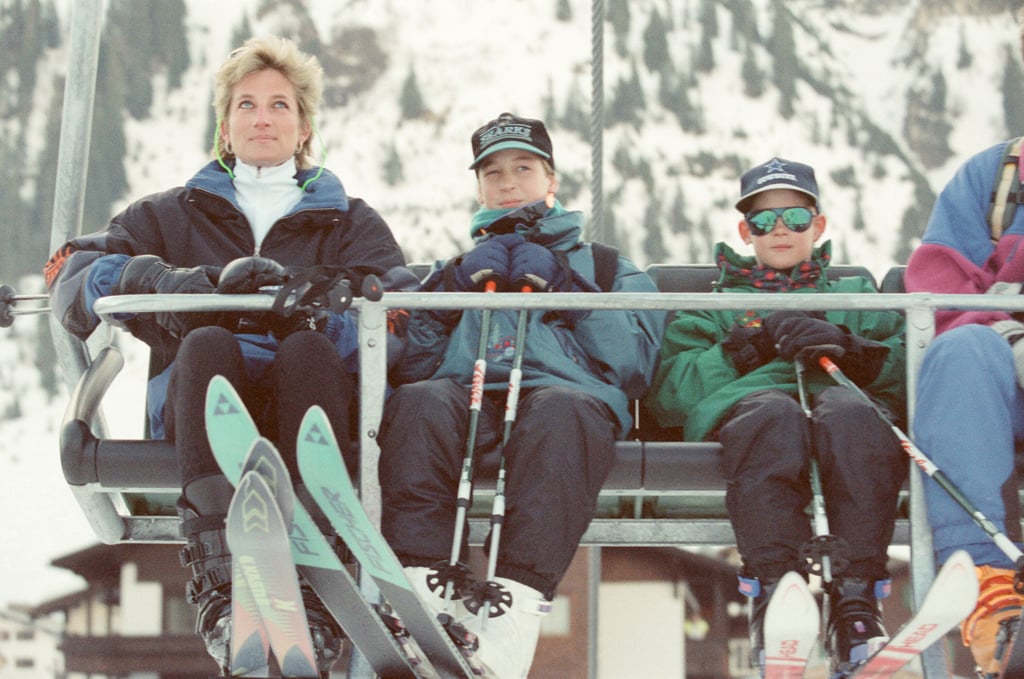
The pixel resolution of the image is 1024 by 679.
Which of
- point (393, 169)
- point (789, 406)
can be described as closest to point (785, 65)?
point (393, 169)

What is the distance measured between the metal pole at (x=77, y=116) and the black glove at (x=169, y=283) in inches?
26.2

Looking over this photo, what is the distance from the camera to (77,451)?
3.13 meters

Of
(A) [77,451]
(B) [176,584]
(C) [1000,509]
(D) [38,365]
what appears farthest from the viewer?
(D) [38,365]

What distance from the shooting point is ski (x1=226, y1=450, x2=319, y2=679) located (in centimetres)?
241

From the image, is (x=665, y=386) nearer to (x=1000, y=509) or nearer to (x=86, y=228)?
(x=1000, y=509)

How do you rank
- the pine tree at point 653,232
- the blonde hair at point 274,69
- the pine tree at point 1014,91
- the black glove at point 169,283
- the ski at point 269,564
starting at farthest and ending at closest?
the pine tree at point 653,232 < the pine tree at point 1014,91 < the blonde hair at point 274,69 < the black glove at point 169,283 < the ski at point 269,564

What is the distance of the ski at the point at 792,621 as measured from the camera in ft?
8.31

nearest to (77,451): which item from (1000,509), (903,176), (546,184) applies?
(546,184)

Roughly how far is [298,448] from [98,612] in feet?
82.6

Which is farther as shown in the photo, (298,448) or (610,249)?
(610,249)

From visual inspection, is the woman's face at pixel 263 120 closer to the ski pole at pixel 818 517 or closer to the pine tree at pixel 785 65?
the ski pole at pixel 818 517

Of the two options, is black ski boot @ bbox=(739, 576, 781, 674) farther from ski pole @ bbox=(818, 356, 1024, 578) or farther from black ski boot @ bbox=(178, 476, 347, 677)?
black ski boot @ bbox=(178, 476, 347, 677)

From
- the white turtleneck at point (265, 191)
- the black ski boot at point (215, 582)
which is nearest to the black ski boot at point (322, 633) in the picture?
the black ski boot at point (215, 582)

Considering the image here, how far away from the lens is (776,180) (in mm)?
3568
